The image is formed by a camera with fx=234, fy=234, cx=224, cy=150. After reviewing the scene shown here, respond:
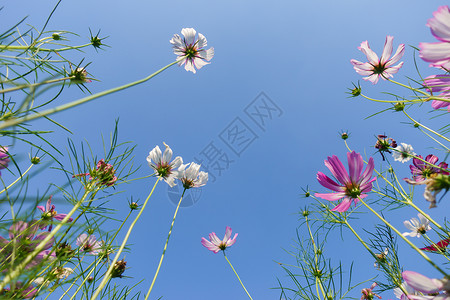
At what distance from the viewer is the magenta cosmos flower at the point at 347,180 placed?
633 mm

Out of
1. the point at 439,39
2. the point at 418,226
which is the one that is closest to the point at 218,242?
the point at 418,226

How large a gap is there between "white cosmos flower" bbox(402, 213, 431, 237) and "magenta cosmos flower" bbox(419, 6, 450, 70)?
1402 mm

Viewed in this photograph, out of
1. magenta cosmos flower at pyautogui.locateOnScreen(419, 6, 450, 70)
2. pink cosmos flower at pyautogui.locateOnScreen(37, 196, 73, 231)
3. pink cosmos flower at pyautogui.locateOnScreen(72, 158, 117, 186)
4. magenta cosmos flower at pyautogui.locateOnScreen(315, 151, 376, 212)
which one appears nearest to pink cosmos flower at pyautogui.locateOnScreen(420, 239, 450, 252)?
magenta cosmos flower at pyautogui.locateOnScreen(315, 151, 376, 212)

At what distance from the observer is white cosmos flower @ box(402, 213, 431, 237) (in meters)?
1.42

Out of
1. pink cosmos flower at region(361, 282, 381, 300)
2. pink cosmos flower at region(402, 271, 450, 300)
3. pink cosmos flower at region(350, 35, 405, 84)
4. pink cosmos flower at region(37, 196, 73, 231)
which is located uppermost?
pink cosmos flower at region(350, 35, 405, 84)

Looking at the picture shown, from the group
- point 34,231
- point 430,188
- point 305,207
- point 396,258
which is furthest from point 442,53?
point 305,207

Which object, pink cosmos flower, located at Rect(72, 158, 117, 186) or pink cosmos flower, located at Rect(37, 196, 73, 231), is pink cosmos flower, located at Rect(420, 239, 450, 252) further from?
pink cosmos flower, located at Rect(37, 196, 73, 231)

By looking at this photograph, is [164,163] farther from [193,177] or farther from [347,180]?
[347,180]

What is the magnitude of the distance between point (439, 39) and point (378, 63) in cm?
88

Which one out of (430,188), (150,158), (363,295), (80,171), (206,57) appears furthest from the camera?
(206,57)

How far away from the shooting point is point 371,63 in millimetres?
1146

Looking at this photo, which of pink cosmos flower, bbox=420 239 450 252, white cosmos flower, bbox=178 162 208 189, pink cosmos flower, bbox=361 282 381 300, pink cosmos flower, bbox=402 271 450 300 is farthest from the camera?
pink cosmos flower, bbox=361 282 381 300

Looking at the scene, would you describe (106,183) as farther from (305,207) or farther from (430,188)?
(305,207)

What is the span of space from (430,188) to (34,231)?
865mm
